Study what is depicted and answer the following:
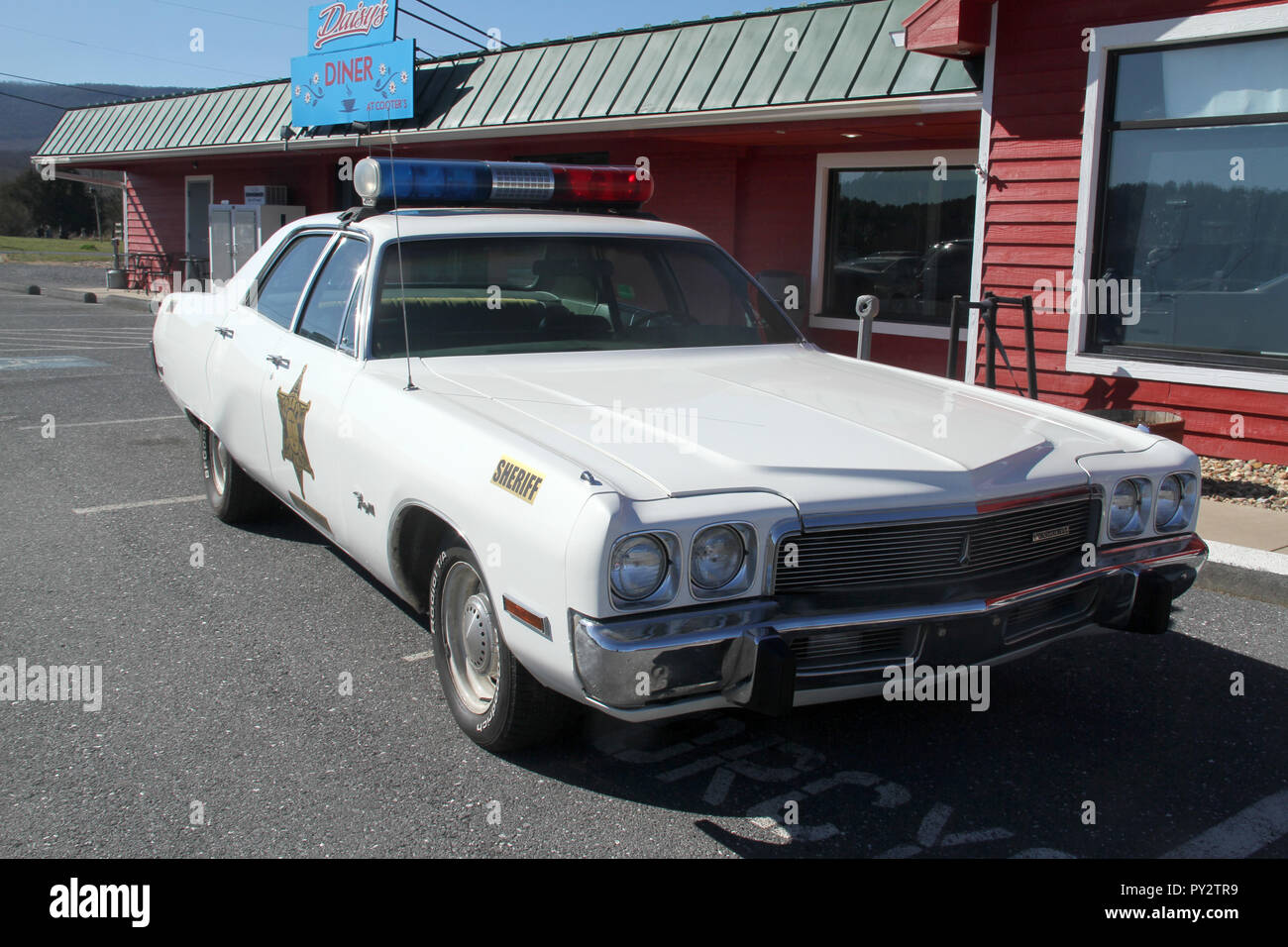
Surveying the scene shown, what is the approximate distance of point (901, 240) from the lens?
10.8m

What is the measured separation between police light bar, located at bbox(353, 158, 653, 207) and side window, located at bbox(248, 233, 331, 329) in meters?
0.44

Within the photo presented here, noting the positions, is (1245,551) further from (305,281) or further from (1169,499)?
(305,281)

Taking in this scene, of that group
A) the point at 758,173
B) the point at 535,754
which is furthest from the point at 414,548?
the point at 758,173

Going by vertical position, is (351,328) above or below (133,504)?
above

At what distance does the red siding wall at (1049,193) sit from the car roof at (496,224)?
4.19 meters

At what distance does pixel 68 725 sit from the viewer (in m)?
3.61

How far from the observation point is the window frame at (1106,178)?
7113mm

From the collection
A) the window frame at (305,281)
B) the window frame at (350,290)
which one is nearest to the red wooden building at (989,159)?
the window frame at (305,281)

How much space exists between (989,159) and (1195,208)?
151cm

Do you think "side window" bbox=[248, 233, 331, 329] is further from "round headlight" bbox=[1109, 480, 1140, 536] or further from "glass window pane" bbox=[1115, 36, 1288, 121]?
"glass window pane" bbox=[1115, 36, 1288, 121]
